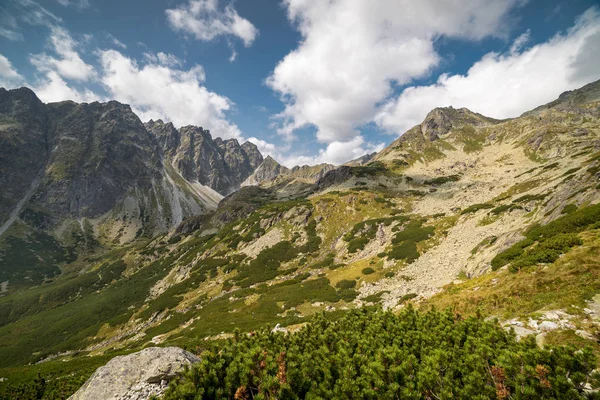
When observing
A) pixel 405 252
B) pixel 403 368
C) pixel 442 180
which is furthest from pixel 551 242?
pixel 442 180

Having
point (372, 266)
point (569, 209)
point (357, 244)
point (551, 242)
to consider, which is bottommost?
point (372, 266)

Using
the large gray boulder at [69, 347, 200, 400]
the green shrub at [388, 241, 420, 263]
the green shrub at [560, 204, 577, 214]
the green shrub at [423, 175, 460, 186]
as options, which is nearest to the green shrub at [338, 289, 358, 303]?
the green shrub at [388, 241, 420, 263]

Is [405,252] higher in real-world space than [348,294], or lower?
higher

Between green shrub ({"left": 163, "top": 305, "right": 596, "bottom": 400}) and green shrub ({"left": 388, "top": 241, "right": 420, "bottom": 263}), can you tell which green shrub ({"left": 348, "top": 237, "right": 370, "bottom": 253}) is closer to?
green shrub ({"left": 388, "top": 241, "right": 420, "bottom": 263})

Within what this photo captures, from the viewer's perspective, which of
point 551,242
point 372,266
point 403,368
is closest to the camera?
point 403,368

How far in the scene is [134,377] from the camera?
1100 cm

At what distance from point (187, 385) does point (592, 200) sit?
1506 inches

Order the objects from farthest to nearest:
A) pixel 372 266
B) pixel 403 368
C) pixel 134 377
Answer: pixel 372 266 → pixel 134 377 → pixel 403 368

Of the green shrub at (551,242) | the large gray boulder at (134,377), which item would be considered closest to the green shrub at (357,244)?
the green shrub at (551,242)

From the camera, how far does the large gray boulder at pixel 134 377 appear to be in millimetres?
10391

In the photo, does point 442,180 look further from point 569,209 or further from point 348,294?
point 569,209

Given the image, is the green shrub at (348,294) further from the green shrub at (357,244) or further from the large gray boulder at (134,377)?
the large gray boulder at (134,377)

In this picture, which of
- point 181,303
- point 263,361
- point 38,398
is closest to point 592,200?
point 263,361

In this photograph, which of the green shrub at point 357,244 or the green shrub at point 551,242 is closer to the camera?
the green shrub at point 551,242
